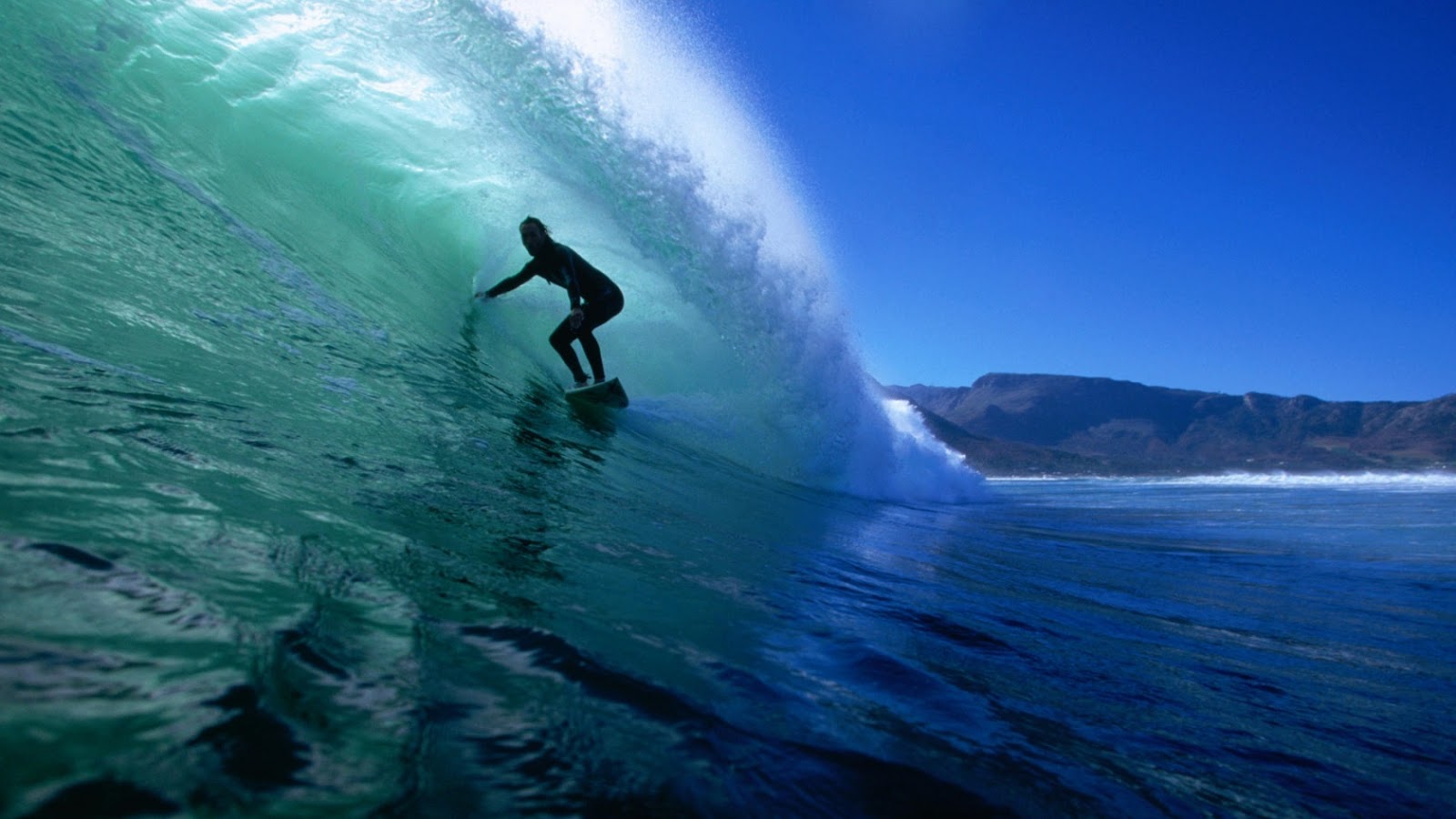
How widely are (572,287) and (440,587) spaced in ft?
15.8

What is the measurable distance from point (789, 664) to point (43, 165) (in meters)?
4.88

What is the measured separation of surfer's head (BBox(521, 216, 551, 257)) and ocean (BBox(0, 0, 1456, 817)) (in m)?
0.98

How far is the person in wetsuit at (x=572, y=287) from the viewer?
597 centimetres

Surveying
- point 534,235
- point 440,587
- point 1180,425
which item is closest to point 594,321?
point 534,235

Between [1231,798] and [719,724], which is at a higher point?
[719,724]

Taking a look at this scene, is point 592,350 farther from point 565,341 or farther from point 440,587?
point 440,587

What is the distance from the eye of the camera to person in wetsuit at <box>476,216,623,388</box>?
235 inches

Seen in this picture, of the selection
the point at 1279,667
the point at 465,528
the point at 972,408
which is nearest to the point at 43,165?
the point at 465,528

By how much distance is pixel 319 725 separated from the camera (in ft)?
3.08

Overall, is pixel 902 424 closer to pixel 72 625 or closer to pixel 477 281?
pixel 477 281

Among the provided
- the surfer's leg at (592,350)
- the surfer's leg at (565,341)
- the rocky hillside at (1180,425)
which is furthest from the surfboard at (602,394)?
the rocky hillside at (1180,425)

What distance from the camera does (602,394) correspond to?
21.9 ft

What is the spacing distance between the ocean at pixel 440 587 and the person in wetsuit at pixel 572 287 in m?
0.43

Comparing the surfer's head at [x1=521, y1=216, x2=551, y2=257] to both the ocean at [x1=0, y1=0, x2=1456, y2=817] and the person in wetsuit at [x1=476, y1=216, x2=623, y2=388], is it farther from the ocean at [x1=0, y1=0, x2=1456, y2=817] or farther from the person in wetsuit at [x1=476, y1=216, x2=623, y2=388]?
the ocean at [x1=0, y1=0, x2=1456, y2=817]
